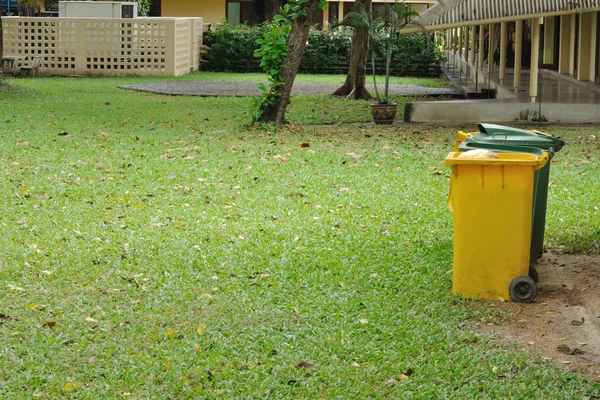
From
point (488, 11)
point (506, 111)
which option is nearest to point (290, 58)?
point (488, 11)

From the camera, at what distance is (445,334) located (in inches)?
231

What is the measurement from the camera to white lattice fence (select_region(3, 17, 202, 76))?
30.2 metres

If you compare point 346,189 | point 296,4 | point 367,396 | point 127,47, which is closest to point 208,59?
point 127,47

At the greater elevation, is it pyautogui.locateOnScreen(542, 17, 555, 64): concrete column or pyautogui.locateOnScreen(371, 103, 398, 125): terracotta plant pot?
pyautogui.locateOnScreen(542, 17, 555, 64): concrete column

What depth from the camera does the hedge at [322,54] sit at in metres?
34.2

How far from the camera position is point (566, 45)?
91.1 ft

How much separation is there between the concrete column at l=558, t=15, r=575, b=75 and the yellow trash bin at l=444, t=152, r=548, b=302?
21240 millimetres

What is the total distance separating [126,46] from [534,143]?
2481 centimetres

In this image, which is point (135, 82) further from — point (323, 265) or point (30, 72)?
point (323, 265)

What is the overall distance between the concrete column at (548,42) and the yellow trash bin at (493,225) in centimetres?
2458

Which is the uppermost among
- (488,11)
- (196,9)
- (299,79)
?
(196,9)

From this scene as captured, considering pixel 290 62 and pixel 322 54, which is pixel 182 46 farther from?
pixel 290 62

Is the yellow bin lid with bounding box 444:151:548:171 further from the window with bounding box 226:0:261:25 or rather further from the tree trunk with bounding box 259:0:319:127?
the window with bounding box 226:0:261:25

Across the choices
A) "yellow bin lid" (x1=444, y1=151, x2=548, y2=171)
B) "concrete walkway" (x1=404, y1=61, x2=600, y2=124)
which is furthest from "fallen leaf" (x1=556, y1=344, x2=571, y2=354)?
"concrete walkway" (x1=404, y1=61, x2=600, y2=124)
